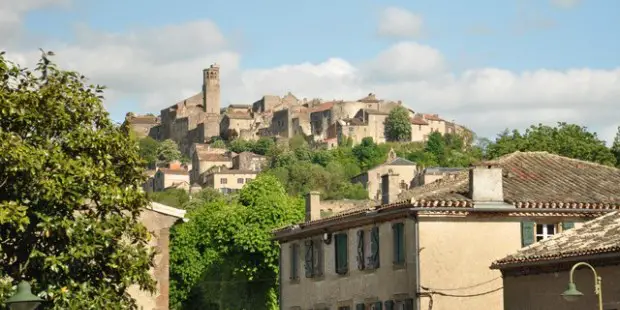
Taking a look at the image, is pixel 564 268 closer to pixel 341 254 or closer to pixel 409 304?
pixel 409 304

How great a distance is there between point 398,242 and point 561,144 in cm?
4065

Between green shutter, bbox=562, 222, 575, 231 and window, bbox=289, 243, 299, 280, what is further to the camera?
window, bbox=289, 243, 299, 280

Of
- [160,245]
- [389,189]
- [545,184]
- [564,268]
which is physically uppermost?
[389,189]

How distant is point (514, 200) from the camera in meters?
50.2

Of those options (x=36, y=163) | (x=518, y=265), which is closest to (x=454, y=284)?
(x=518, y=265)

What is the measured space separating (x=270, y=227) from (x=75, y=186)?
51.7 meters

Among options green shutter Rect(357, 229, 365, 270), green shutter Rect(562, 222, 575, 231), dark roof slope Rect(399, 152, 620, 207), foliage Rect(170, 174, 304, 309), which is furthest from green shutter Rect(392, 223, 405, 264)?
foliage Rect(170, 174, 304, 309)

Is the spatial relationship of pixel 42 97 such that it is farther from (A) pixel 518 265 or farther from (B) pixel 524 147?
(B) pixel 524 147

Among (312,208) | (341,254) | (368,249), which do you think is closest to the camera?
(368,249)

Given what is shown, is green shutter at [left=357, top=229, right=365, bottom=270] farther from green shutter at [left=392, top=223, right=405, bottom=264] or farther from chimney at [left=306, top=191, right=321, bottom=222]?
chimney at [left=306, top=191, right=321, bottom=222]

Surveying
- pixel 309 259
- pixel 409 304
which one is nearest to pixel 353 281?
pixel 309 259

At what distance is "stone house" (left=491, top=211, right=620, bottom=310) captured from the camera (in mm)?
40188

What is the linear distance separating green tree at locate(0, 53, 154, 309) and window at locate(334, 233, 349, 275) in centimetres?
1694

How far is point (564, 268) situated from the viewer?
41.7m
